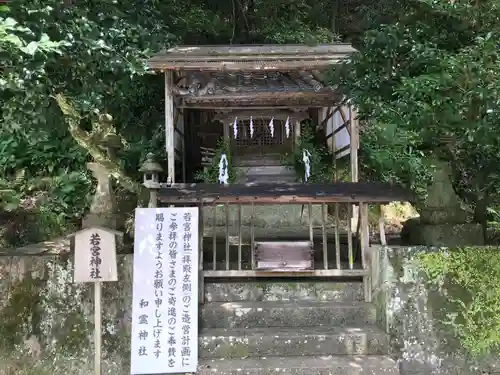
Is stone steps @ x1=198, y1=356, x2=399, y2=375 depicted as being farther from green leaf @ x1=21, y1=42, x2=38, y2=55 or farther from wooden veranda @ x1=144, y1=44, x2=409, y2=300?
green leaf @ x1=21, y1=42, x2=38, y2=55

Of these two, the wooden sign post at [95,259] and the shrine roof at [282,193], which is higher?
the shrine roof at [282,193]

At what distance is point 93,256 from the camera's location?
4547mm

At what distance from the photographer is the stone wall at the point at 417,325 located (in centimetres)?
488

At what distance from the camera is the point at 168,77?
693 centimetres

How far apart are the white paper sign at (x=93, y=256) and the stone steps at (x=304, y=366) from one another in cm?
156

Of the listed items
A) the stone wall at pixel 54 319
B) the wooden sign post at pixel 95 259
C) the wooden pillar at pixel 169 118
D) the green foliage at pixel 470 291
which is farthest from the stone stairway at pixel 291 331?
the wooden pillar at pixel 169 118

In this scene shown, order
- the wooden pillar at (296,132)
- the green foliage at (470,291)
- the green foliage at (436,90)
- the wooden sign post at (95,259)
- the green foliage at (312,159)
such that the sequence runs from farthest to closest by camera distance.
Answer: the wooden pillar at (296,132) → the green foliage at (312,159) → the green foliage at (470,291) → the wooden sign post at (95,259) → the green foliage at (436,90)

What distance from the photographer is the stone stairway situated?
477 cm

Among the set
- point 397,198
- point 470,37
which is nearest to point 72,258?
point 397,198

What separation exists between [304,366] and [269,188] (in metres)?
2.23

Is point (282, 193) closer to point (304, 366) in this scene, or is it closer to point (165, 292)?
point (165, 292)

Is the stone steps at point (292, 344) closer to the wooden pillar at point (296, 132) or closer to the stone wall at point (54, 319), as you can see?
the stone wall at point (54, 319)

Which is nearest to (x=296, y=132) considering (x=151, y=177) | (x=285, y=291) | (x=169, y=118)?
(x=169, y=118)

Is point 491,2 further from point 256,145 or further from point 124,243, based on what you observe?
point 256,145
